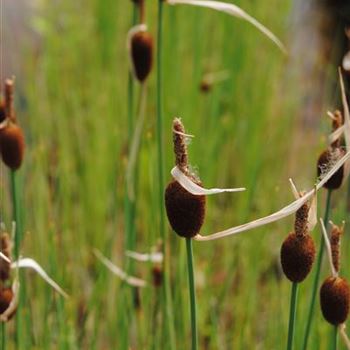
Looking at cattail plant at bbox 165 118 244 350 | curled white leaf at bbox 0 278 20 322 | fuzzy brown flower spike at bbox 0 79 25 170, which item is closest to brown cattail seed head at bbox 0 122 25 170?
fuzzy brown flower spike at bbox 0 79 25 170

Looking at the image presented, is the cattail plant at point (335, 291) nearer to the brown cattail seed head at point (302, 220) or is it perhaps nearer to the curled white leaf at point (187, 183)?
the brown cattail seed head at point (302, 220)

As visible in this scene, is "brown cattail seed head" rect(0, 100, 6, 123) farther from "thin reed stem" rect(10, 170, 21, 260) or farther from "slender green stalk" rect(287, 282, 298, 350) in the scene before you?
"slender green stalk" rect(287, 282, 298, 350)

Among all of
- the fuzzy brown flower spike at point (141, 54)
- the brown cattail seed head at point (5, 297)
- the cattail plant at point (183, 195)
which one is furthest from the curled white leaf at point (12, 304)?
the fuzzy brown flower spike at point (141, 54)

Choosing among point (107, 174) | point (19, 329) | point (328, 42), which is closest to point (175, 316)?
point (19, 329)

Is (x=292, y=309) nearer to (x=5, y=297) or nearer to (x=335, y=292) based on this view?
(x=335, y=292)

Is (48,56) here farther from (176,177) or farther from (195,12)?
(176,177)

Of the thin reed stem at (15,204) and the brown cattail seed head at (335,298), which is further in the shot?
the thin reed stem at (15,204)
